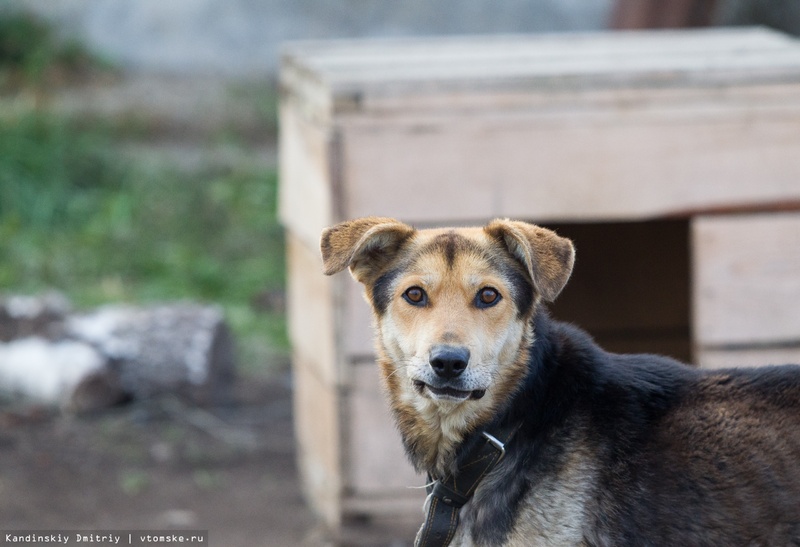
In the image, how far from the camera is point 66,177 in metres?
9.41

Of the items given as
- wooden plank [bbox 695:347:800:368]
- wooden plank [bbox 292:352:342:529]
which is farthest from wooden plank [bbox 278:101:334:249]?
wooden plank [bbox 695:347:800:368]

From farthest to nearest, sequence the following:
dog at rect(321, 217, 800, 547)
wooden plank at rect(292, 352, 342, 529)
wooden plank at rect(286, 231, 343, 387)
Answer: wooden plank at rect(292, 352, 342, 529) → wooden plank at rect(286, 231, 343, 387) → dog at rect(321, 217, 800, 547)

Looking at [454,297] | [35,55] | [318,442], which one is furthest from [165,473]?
[35,55]

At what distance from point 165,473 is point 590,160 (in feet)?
9.75

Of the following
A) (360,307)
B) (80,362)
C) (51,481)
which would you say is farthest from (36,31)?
(360,307)

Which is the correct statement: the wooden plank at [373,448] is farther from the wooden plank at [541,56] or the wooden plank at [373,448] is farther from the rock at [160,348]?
the rock at [160,348]

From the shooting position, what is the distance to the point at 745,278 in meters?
4.70

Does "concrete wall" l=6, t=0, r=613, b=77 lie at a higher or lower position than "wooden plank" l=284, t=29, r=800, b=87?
higher

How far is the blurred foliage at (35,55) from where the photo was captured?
35.2 feet

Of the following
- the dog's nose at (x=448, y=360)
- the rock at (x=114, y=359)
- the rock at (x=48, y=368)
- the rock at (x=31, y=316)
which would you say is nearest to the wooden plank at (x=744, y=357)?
the dog's nose at (x=448, y=360)

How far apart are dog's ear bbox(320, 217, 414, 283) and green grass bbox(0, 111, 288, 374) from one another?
4158 mm

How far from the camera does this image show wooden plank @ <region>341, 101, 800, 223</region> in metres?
4.68

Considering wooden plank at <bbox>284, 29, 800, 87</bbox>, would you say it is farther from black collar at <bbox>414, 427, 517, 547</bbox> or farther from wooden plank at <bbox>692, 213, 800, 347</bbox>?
black collar at <bbox>414, 427, 517, 547</bbox>

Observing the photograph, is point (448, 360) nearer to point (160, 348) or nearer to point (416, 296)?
point (416, 296)
